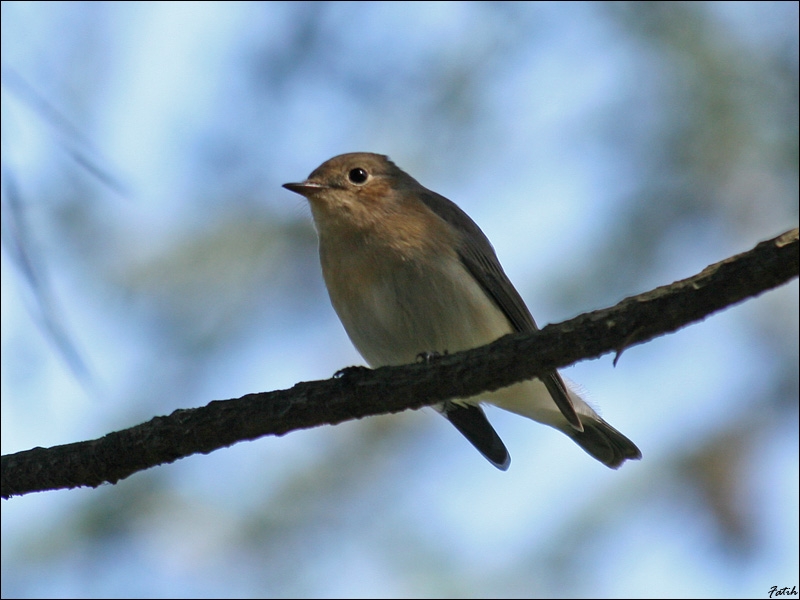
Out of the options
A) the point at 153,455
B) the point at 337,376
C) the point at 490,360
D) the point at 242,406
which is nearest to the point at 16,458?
the point at 153,455

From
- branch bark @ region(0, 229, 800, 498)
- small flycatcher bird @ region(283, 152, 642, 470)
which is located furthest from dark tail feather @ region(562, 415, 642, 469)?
branch bark @ region(0, 229, 800, 498)

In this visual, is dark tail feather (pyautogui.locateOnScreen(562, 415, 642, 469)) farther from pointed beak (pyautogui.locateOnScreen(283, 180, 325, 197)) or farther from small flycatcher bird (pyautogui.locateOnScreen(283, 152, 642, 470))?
pointed beak (pyautogui.locateOnScreen(283, 180, 325, 197))

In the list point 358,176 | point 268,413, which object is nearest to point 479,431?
point 358,176

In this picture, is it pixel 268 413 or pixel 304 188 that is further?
pixel 304 188

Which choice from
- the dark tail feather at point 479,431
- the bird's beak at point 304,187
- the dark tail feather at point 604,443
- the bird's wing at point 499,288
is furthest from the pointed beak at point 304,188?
the dark tail feather at point 604,443

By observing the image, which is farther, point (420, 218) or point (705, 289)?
point (420, 218)

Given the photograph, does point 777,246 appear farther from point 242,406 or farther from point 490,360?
point 242,406

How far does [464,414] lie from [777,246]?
10.0 ft

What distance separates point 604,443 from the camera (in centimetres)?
566

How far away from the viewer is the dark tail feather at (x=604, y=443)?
5.62 meters

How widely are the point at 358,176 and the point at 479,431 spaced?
174 cm

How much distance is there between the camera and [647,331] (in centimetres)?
293

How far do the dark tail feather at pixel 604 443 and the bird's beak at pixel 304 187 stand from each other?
2.19m

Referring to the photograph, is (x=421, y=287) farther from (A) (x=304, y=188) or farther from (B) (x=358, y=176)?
(B) (x=358, y=176)
